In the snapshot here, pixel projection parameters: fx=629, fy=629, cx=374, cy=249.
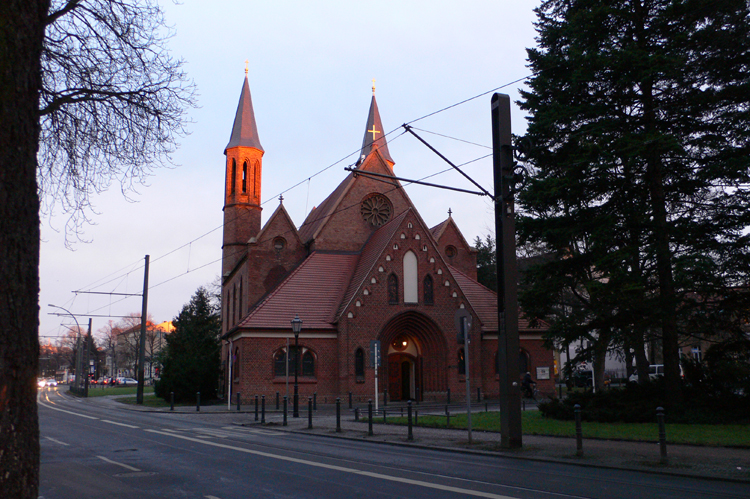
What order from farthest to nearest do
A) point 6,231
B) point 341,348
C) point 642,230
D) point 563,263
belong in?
point 341,348, point 563,263, point 642,230, point 6,231

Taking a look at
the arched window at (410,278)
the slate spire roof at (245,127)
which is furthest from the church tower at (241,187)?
the arched window at (410,278)

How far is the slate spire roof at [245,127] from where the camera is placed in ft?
150

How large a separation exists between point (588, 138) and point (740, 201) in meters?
4.37

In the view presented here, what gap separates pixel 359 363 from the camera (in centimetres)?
3484

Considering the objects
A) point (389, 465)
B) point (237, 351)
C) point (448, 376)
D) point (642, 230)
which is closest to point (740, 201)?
point (642, 230)

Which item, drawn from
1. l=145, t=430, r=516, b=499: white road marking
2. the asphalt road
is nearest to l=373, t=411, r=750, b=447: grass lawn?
the asphalt road

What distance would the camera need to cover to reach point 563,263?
19297mm

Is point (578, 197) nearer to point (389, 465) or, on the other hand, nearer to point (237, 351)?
point (389, 465)

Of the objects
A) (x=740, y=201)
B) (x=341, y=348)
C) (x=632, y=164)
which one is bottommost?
(x=341, y=348)

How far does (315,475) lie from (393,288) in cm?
2665

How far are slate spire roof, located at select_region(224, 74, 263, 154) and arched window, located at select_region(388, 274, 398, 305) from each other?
646 inches

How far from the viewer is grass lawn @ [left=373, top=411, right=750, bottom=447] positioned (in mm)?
13328

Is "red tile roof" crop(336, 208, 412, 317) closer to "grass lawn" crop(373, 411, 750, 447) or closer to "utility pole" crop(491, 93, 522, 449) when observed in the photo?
"grass lawn" crop(373, 411, 750, 447)

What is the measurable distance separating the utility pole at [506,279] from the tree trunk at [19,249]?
10582 mm
